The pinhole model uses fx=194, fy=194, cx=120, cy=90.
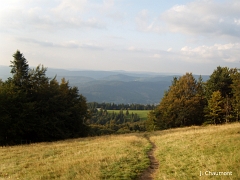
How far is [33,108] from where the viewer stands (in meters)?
28.5

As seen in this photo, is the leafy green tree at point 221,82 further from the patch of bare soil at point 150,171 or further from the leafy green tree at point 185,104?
the patch of bare soil at point 150,171

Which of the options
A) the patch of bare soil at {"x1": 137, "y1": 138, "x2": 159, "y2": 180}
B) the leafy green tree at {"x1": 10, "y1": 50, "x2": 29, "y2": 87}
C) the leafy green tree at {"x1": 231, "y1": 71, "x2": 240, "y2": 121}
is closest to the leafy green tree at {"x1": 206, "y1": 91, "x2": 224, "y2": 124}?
the leafy green tree at {"x1": 231, "y1": 71, "x2": 240, "y2": 121}

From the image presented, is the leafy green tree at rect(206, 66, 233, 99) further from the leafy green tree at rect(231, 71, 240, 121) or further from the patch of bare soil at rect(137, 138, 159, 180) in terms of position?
the patch of bare soil at rect(137, 138, 159, 180)

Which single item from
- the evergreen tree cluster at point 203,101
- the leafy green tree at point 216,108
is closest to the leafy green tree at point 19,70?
the evergreen tree cluster at point 203,101

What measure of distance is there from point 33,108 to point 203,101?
120ft

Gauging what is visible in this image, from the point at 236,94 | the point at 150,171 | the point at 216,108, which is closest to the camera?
the point at 150,171

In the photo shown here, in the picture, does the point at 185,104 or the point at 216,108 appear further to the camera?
the point at 185,104

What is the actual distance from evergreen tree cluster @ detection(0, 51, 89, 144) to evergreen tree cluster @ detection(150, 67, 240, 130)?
2257cm

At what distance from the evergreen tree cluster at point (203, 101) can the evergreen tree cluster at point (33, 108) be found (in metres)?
22.6

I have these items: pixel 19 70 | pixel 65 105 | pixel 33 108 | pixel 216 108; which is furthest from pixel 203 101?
pixel 19 70

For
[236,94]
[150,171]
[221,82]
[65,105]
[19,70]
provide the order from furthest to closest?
[221,82] < [236,94] < [65,105] < [19,70] < [150,171]

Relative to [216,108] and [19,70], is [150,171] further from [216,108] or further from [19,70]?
[216,108]

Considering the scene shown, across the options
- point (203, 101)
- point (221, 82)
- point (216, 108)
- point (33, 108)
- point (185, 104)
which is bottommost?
point (216, 108)

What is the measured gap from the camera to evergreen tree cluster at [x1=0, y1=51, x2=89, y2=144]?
90.9ft
